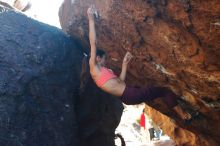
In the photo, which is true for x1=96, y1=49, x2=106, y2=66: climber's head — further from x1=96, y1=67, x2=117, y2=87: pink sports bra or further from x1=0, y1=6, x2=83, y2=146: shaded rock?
x1=0, y1=6, x2=83, y2=146: shaded rock

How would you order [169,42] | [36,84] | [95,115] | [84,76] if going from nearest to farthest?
1. [169,42]
2. [36,84]
3. [84,76]
4. [95,115]

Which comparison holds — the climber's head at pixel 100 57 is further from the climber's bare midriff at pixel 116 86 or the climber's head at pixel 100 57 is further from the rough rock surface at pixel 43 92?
the rough rock surface at pixel 43 92

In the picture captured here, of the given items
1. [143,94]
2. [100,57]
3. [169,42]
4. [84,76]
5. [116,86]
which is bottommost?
[143,94]

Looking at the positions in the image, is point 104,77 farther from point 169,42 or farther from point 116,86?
point 169,42

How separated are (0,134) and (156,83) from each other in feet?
10.1

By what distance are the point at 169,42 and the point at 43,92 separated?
2.54 meters

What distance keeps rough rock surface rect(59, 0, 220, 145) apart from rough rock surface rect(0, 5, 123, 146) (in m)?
0.82

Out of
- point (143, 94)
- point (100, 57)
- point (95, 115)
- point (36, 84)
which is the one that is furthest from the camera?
point (95, 115)

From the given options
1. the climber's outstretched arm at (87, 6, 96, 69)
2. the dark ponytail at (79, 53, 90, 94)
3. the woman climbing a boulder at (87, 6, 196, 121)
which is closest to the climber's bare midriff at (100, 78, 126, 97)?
the woman climbing a boulder at (87, 6, 196, 121)

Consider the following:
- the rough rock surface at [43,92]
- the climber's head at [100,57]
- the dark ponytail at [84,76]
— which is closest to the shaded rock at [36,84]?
the rough rock surface at [43,92]

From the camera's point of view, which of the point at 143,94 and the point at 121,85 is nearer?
the point at 143,94

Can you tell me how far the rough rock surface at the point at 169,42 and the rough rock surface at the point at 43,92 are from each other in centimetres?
82

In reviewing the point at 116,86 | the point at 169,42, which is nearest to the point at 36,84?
→ the point at 116,86

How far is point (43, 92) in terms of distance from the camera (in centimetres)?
559
